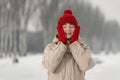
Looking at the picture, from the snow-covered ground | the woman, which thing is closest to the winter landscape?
the snow-covered ground

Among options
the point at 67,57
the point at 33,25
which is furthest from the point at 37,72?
the point at 33,25

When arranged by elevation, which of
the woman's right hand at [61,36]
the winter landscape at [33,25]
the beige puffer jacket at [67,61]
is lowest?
the winter landscape at [33,25]

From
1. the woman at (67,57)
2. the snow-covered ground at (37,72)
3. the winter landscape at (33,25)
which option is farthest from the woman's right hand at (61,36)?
the winter landscape at (33,25)

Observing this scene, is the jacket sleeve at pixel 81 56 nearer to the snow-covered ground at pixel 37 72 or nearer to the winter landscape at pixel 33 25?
the snow-covered ground at pixel 37 72

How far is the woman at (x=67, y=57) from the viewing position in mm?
2271

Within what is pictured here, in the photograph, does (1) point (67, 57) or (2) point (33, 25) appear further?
(2) point (33, 25)

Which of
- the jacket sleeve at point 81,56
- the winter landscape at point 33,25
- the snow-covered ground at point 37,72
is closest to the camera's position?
the jacket sleeve at point 81,56

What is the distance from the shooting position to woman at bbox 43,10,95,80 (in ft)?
7.45

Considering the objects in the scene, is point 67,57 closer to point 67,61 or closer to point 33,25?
point 67,61

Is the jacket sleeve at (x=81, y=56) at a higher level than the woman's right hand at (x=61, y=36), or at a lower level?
lower

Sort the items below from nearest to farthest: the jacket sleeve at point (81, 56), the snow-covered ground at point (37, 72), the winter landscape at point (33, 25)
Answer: the jacket sleeve at point (81, 56) < the snow-covered ground at point (37, 72) < the winter landscape at point (33, 25)

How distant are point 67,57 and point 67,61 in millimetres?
26

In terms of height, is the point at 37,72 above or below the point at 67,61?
below

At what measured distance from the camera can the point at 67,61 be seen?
7.61ft
